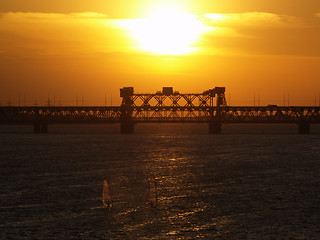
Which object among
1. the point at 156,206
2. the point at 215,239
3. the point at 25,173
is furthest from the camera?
the point at 25,173

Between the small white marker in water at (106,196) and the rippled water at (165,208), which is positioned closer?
the rippled water at (165,208)

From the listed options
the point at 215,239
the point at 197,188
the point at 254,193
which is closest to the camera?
the point at 215,239

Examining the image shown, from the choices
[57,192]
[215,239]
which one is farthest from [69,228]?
[57,192]

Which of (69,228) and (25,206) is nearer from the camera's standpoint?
(69,228)

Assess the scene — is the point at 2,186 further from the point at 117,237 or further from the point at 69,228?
the point at 117,237

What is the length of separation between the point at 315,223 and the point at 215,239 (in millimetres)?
6351

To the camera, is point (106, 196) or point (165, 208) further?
point (106, 196)

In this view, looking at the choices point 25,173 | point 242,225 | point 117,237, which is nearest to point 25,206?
point 117,237

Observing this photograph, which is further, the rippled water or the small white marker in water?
the small white marker in water

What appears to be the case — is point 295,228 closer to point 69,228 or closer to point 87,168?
point 69,228

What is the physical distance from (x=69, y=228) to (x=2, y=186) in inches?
723

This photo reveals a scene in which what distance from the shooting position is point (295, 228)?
23.6 m

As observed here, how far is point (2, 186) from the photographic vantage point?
39875mm

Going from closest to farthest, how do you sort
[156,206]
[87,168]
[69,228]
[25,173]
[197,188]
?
[69,228]
[156,206]
[197,188]
[25,173]
[87,168]
